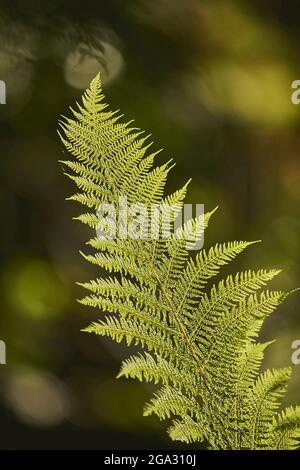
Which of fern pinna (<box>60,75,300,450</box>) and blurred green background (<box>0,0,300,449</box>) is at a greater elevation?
blurred green background (<box>0,0,300,449</box>)

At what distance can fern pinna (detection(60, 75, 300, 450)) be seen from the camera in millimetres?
259

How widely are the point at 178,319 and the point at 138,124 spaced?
2.68ft

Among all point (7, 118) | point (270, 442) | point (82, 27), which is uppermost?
point (82, 27)

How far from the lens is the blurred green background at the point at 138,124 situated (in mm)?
1027

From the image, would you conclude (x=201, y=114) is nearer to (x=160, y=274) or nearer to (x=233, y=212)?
(x=233, y=212)

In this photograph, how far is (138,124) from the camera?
1.04m

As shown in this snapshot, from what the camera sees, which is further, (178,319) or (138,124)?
(138,124)

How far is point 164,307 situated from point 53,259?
84 cm

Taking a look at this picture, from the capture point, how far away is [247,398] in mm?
269

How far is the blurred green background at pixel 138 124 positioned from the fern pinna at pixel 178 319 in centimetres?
76

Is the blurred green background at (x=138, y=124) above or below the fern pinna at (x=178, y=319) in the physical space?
above

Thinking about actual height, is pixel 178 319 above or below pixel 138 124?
below

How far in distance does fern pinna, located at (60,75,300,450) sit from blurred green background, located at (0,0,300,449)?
757 mm
